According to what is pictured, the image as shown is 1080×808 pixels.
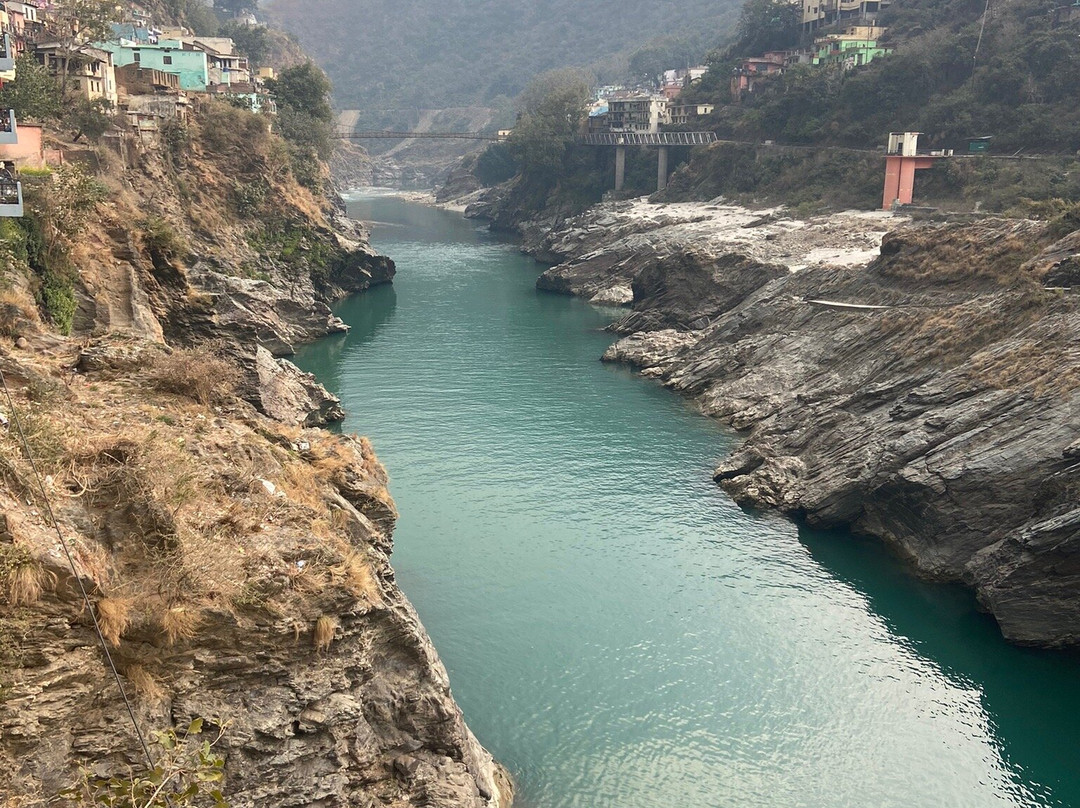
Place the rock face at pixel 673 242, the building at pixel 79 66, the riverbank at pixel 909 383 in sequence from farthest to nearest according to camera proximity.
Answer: the rock face at pixel 673 242
the building at pixel 79 66
the riverbank at pixel 909 383

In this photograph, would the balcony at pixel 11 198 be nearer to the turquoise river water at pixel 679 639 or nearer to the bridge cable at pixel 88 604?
the turquoise river water at pixel 679 639

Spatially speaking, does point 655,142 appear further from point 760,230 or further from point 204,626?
point 204,626

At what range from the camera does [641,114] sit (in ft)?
313

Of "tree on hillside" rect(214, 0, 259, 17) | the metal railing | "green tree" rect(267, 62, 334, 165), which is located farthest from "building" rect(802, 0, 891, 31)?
"tree on hillside" rect(214, 0, 259, 17)

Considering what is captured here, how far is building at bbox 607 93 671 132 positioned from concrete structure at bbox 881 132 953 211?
32.7 meters

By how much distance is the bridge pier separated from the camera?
92188 millimetres

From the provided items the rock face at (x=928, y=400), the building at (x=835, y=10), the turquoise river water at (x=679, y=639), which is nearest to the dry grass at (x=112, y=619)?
the turquoise river water at (x=679, y=639)

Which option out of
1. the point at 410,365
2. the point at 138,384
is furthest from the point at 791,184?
the point at 138,384

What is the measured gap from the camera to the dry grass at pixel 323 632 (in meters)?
12.4

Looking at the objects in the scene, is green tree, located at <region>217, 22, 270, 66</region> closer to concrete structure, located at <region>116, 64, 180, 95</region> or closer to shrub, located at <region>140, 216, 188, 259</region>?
concrete structure, located at <region>116, 64, 180, 95</region>

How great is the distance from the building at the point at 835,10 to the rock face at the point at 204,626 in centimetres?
8961

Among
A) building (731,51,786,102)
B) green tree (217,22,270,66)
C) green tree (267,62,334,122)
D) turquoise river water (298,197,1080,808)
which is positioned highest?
green tree (217,22,270,66)

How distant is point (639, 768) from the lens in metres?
19.2

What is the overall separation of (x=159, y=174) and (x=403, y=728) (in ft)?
152
